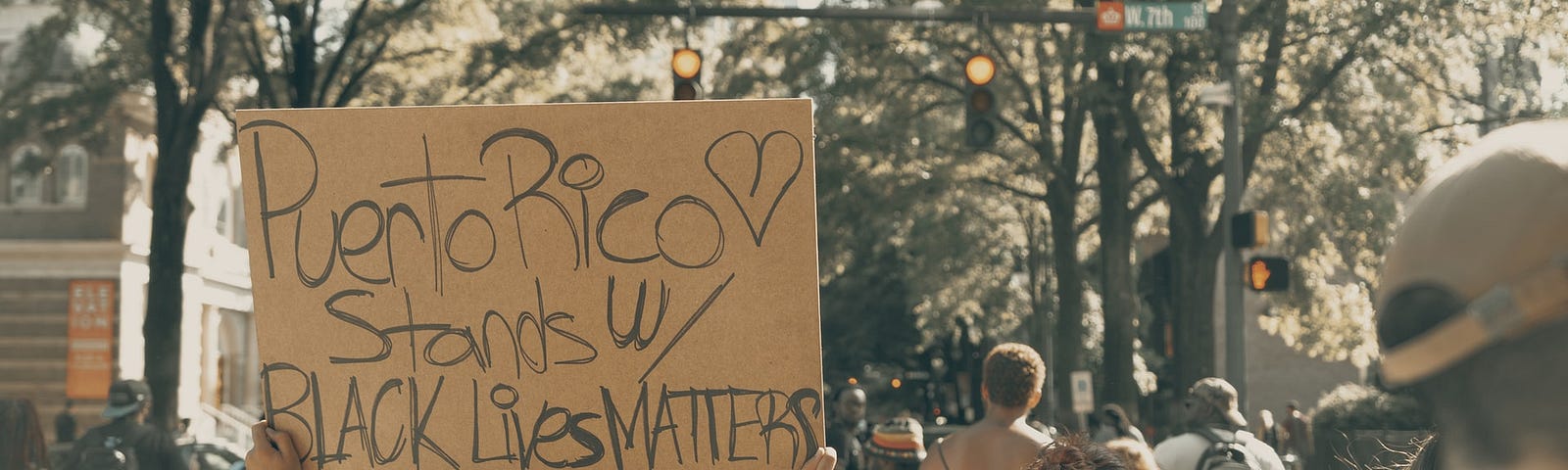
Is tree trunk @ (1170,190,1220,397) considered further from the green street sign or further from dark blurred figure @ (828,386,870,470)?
dark blurred figure @ (828,386,870,470)

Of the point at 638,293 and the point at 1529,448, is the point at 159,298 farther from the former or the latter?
the point at 1529,448

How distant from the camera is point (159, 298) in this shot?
16250mm

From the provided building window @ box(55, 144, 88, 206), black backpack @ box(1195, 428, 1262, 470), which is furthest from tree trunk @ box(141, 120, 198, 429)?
building window @ box(55, 144, 88, 206)

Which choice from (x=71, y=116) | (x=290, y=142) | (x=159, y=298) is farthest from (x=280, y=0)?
(x=290, y=142)

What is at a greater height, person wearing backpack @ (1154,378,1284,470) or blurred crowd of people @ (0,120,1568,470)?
blurred crowd of people @ (0,120,1568,470)

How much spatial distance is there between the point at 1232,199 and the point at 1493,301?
14.0m

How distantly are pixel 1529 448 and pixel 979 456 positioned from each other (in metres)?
4.12

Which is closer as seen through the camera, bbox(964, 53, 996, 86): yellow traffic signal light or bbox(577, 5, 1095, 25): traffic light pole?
bbox(577, 5, 1095, 25): traffic light pole

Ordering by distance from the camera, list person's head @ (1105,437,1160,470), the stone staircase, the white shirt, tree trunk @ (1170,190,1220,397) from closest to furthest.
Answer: person's head @ (1105,437,1160,470) < the white shirt < tree trunk @ (1170,190,1220,397) < the stone staircase

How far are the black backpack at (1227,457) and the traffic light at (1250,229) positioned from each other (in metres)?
7.05

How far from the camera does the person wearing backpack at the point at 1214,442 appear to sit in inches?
268

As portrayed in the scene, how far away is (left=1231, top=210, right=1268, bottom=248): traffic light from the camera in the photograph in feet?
45.1

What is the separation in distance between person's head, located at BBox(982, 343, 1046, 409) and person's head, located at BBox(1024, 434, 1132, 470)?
1519 mm

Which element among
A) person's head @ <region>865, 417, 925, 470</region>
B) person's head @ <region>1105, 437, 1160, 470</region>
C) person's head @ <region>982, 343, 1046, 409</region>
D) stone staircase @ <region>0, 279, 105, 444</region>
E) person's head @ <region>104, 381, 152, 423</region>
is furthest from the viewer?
stone staircase @ <region>0, 279, 105, 444</region>
